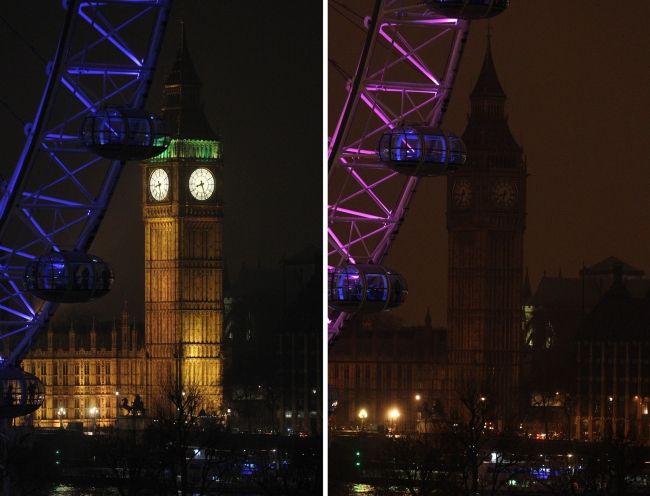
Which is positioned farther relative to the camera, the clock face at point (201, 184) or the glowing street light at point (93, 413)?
the clock face at point (201, 184)

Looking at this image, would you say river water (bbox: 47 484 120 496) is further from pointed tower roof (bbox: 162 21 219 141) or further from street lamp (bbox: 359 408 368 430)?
street lamp (bbox: 359 408 368 430)

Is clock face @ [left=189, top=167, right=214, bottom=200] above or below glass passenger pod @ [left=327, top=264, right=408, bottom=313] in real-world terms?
above

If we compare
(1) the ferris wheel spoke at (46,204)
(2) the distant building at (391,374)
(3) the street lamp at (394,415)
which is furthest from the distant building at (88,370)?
(1) the ferris wheel spoke at (46,204)

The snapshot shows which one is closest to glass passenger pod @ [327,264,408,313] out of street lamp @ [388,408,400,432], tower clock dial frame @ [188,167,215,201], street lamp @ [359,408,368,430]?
street lamp @ [388,408,400,432]

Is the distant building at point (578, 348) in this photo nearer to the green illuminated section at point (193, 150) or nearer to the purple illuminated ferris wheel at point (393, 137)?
the purple illuminated ferris wheel at point (393, 137)

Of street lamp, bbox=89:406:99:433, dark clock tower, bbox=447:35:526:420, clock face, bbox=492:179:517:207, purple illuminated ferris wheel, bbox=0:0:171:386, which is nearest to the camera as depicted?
purple illuminated ferris wheel, bbox=0:0:171:386

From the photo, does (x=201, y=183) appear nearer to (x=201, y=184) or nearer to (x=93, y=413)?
(x=201, y=184)

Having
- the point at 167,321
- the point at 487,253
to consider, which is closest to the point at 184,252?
the point at 167,321
